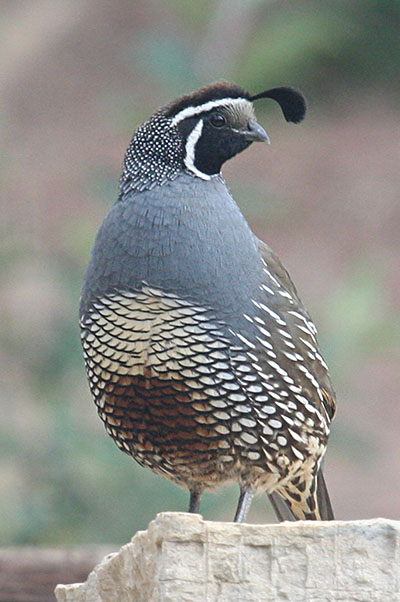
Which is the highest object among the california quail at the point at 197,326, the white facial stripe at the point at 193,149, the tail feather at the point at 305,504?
the white facial stripe at the point at 193,149

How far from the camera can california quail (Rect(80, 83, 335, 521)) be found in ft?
12.0

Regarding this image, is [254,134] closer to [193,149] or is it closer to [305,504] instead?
[193,149]

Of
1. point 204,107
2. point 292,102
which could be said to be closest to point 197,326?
point 204,107

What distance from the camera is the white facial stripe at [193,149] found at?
155 inches

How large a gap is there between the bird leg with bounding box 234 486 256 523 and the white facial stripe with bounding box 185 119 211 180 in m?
0.94

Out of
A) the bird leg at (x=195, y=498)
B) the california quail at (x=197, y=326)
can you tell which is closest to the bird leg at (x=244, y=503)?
the california quail at (x=197, y=326)

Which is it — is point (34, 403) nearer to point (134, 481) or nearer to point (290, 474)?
point (134, 481)

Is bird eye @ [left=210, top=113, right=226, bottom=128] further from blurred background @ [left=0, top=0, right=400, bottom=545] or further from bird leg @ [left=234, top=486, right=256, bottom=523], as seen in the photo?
blurred background @ [left=0, top=0, right=400, bottom=545]

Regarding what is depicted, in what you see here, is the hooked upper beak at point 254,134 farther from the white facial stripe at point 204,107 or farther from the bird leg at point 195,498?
the bird leg at point 195,498

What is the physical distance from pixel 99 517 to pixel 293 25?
29.6 feet

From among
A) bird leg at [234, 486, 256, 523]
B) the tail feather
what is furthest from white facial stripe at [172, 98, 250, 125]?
the tail feather

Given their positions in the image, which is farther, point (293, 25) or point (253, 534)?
point (293, 25)

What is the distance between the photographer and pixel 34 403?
6.76 m

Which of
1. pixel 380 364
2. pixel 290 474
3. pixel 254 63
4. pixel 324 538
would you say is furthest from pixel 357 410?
pixel 324 538
